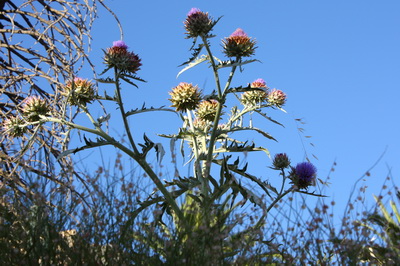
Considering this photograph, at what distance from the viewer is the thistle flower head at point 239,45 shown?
15.0ft

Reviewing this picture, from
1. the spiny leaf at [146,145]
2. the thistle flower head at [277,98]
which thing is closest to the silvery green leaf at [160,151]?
the spiny leaf at [146,145]

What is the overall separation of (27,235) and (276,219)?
5.03ft

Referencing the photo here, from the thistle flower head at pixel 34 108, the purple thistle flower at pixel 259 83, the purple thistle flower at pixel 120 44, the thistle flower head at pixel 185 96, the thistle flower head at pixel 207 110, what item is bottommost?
the thistle flower head at pixel 34 108

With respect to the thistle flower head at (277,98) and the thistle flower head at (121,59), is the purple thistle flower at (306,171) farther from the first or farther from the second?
the thistle flower head at (121,59)

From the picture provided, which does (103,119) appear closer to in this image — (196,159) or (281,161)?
→ (196,159)

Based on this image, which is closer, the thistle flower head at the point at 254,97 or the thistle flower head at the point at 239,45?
the thistle flower head at the point at 239,45

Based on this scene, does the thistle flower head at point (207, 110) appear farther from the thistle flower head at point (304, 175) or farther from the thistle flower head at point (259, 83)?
the thistle flower head at point (304, 175)

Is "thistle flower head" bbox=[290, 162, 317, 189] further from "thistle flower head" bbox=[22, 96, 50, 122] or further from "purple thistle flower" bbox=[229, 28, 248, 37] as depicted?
"thistle flower head" bbox=[22, 96, 50, 122]

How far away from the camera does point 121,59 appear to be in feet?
14.1

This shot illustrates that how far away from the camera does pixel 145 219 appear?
10.8ft

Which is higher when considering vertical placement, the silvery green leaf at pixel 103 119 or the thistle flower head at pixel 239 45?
the thistle flower head at pixel 239 45

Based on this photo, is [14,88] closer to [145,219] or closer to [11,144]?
[11,144]

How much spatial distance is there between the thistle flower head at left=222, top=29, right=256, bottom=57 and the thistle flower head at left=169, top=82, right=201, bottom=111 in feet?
1.45

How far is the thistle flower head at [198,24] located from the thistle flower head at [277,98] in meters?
1.22
